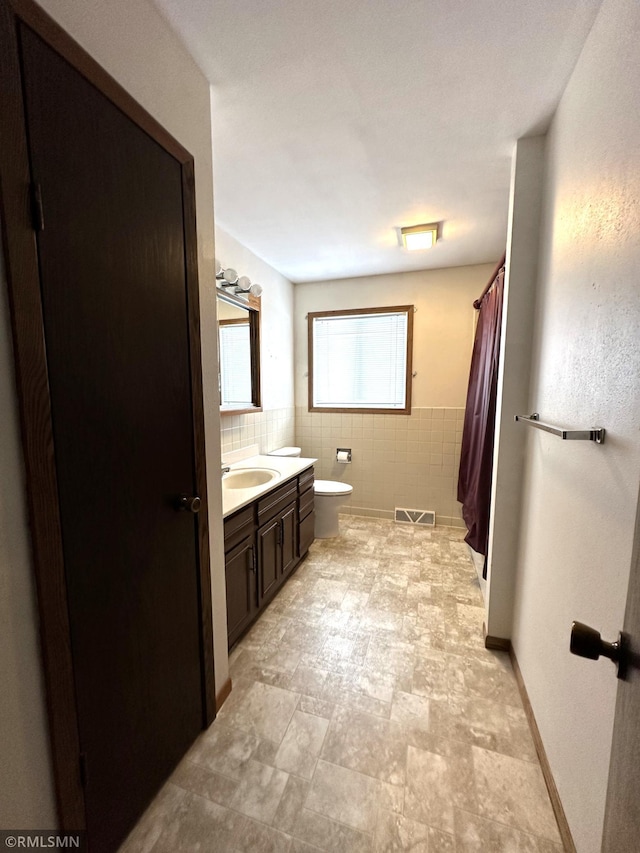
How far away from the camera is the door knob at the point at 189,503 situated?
1199 mm

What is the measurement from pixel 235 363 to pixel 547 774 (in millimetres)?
2679

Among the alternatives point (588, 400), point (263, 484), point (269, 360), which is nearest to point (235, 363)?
point (269, 360)

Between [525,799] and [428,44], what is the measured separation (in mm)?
2574

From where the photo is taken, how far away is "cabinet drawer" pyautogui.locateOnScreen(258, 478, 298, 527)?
196 centimetres

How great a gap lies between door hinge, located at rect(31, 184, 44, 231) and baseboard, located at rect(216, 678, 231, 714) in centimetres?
178

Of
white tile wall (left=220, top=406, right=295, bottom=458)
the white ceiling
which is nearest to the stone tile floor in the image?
white tile wall (left=220, top=406, right=295, bottom=458)

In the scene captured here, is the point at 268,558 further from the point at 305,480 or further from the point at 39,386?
the point at 39,386

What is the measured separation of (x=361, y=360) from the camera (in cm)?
358

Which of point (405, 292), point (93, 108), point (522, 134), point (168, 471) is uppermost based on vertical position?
point (522, 134)

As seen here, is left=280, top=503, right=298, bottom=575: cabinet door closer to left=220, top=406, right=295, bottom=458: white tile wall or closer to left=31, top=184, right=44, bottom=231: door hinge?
left=220, top=406, right=295, bottom=458: white tile wall

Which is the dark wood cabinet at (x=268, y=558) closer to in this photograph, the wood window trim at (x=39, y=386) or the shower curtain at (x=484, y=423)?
the wood window trim at (x=39, y=386)

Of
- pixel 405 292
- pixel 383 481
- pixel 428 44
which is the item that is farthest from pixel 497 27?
pixel 383 481

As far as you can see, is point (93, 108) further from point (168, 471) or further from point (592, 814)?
point (592, 814)

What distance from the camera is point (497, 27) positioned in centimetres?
108
